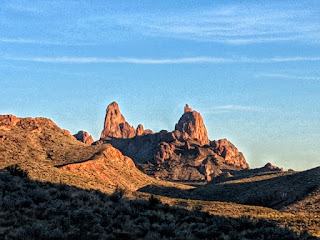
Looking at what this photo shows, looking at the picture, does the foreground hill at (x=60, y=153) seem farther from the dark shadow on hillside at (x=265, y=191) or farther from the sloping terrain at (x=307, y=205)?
the sloping terrain at (x=307, y=205)

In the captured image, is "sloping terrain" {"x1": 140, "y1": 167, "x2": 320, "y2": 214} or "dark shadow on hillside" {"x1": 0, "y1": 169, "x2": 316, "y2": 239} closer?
"dark shadow on hillside" {"x1": 0, "y1": 169, "x2": 316, "y2": 239}

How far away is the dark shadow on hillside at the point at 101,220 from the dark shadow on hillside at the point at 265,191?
58165 millimetres

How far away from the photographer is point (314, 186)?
85.2m

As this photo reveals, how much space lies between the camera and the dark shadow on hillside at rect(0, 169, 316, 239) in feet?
61.7

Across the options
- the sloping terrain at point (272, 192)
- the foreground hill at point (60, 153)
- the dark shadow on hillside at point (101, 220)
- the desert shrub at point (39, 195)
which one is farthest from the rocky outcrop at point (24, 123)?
the dark shadow on hillside at point (101, 220)

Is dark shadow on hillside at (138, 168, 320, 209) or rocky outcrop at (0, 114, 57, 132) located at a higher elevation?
rocky outcrop at (0, 114, 57, 132)

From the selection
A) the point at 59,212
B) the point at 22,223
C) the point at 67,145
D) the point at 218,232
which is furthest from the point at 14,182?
the point at 67,145

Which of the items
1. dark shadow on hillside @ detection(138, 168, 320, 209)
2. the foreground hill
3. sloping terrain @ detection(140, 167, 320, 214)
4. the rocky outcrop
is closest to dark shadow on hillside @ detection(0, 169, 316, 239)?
sloping terrain @ detection(140, 167, 320, 214)

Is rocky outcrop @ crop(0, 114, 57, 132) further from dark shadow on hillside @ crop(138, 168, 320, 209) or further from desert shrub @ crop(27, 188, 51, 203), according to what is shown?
desert shrub @ crop(27, 188, 51, 203)

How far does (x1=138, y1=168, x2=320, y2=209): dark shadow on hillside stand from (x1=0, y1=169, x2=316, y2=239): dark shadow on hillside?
191 feet

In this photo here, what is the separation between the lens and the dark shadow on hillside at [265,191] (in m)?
85.9

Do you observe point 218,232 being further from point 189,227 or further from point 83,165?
point 83,165

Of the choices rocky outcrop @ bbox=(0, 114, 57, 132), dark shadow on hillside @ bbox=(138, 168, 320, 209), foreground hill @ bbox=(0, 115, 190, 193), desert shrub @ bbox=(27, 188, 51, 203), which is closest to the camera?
desert shrub @ bbox=(27, 188, 51, 203)

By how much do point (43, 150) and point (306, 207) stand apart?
64589 mm
